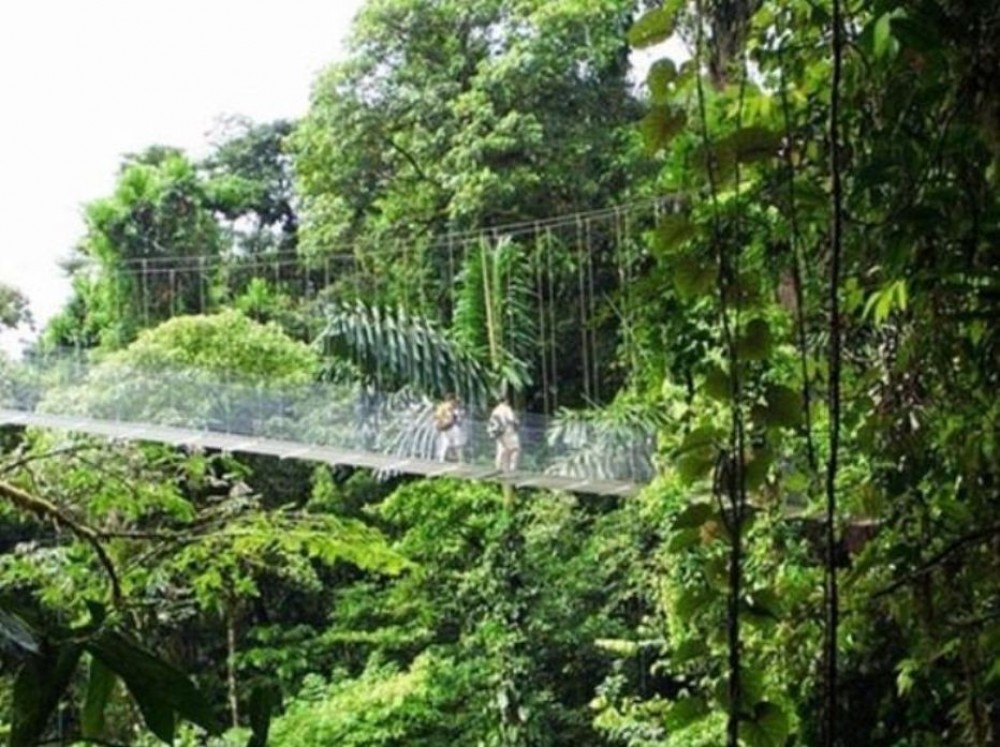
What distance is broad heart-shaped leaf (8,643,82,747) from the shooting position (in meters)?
0.40

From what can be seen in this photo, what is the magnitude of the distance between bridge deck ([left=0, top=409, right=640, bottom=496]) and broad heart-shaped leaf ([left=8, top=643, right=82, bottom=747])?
4738 millimetres

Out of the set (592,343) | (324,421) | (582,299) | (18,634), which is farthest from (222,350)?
(18,634)

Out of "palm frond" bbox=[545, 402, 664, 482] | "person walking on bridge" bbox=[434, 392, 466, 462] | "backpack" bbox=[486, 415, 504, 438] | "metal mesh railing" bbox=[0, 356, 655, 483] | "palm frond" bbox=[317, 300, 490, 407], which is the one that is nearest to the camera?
"metal mesh railing" bbox=[0, 356, 655, 483]

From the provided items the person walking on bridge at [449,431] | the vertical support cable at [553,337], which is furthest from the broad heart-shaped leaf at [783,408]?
the vertical support cable at [553,337]

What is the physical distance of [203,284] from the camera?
907 cm

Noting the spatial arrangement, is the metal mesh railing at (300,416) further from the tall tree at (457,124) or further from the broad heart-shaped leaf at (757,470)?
the broad heart-shaped leaf at (757,470)

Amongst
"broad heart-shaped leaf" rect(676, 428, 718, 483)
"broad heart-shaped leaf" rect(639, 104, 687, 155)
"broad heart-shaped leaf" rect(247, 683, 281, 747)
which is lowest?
"broad heart-shaped leaf" rect(247, 683, 281, 747)

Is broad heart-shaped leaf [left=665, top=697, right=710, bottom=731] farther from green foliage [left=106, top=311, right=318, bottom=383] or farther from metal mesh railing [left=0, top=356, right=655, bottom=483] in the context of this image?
green foliage [left=106, top=311, right=318, bottom=383]

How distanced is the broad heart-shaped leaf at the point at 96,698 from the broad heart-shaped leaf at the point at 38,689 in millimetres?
11

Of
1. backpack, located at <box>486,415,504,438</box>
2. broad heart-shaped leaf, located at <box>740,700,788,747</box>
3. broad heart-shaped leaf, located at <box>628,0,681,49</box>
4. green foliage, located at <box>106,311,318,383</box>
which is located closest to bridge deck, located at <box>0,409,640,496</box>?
backpack, located at <box>486,415,504,438</box>

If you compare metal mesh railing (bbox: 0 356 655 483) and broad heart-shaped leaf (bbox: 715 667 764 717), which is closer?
broad heart-shaped leaf (bbox: 715 667 764 717)

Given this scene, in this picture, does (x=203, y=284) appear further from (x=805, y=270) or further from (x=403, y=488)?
(x=805, y=270)

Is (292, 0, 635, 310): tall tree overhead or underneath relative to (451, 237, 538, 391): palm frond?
overhead

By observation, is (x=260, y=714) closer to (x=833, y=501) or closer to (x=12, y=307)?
(x=833, y=501)
